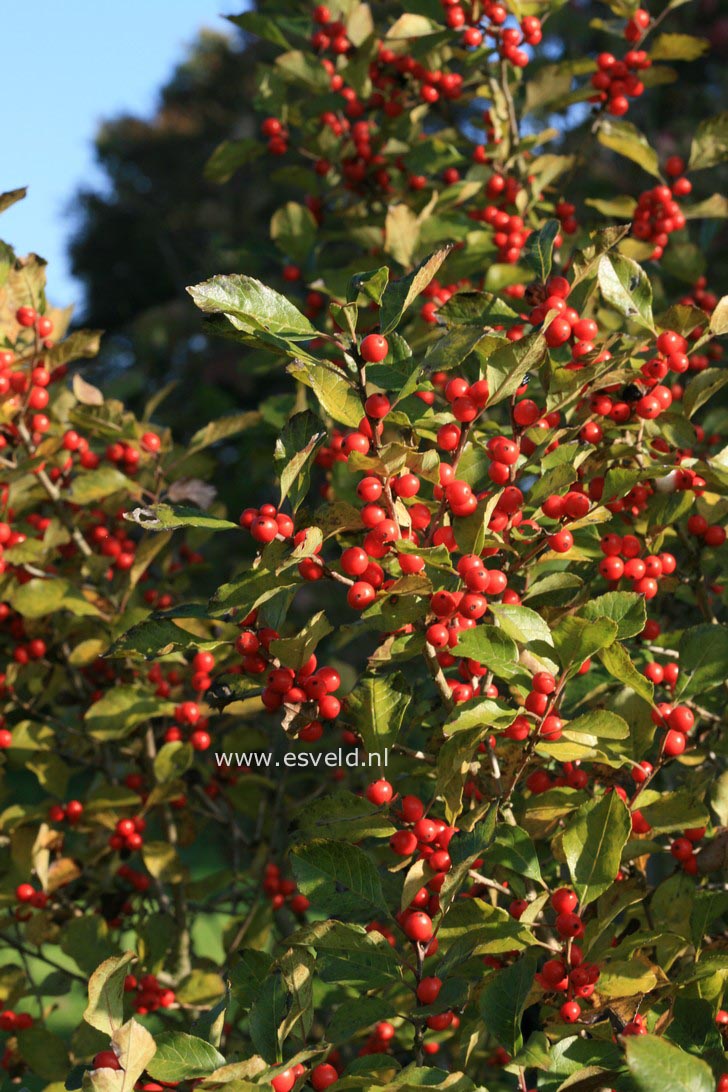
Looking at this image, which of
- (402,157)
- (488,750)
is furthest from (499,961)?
(402,157)

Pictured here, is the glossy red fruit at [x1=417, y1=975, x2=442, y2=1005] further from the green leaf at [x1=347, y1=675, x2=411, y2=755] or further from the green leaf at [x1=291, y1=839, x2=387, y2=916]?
the green leaf at [x1=347, y1=675, x2=411, y2=755]

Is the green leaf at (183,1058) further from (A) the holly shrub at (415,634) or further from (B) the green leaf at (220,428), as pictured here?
(B) the green leaf at (220,428)

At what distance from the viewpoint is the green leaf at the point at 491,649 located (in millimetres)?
1654

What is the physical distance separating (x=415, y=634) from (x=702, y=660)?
54 centimetres

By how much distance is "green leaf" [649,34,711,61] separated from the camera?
118 inches

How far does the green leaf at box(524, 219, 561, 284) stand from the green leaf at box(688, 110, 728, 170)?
1.19 meters

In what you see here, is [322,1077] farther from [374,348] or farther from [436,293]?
[436,293]

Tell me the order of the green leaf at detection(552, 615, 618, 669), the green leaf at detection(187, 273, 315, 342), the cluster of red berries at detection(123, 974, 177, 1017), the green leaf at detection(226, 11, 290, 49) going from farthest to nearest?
the green leaf at detection(226, 11, 290, 49) → the cluster of red berries at detection(123, 974, 177, 1017) → the green leaf at detection(552, 615, 618, 669) → the green leaf at detection(187, 273, 315, 342)

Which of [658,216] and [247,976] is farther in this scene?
[658,216]

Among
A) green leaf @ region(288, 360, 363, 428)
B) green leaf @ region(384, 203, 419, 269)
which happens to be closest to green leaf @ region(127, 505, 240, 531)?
green leaf @ region(288, 360, 363, 428)

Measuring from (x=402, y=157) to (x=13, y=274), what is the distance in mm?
1237

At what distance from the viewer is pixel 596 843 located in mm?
1690

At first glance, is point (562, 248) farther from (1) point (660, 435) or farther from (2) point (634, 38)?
(1) point (660, 435)

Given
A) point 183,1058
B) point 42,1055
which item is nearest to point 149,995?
point 42,1055
